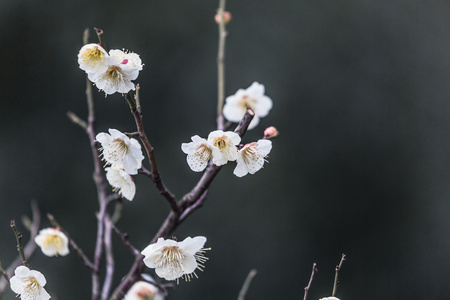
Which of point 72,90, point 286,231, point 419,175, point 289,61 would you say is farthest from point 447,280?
point 72,90

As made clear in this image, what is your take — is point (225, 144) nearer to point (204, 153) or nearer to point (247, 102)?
point (204, 153)

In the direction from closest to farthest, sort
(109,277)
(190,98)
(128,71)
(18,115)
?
(128,71) → (109,277) → (18,115) → (190,98)

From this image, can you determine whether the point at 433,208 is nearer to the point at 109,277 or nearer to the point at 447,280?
the point at 447,280

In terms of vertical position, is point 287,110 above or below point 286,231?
above

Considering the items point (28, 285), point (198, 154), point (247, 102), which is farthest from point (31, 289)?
point (247, 102)

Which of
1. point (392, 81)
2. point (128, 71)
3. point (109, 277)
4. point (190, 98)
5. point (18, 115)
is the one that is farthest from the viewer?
point (392, 81)

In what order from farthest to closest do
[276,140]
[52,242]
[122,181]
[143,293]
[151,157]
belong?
1. [276,140]
2. [52,242]
3. [122,181]
4. [151,157]
5. [143,293]
